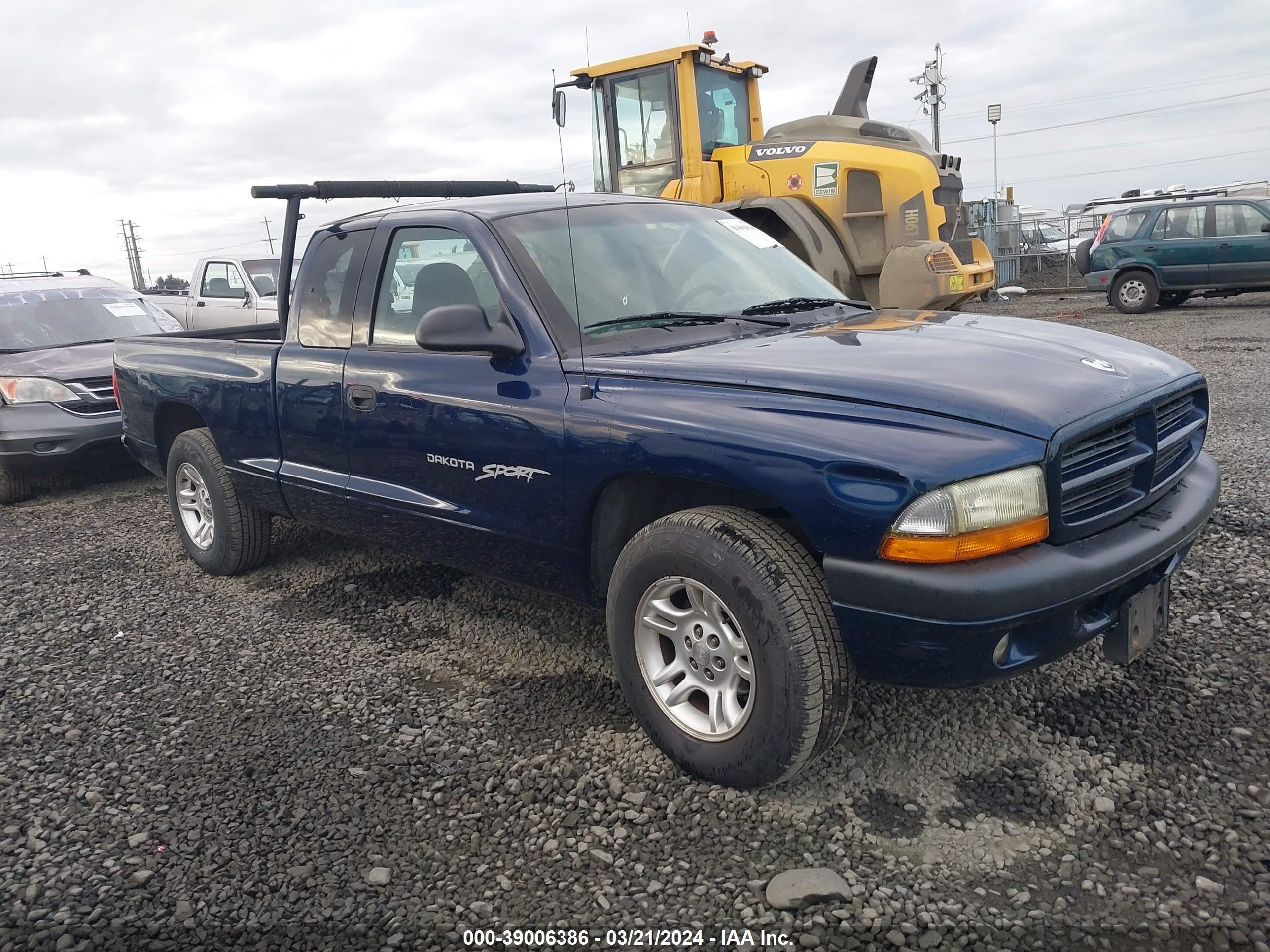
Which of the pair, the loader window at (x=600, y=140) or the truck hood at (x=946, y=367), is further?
the loader window at (x=600, y=140)

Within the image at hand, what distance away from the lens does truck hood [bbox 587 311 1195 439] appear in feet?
8.30

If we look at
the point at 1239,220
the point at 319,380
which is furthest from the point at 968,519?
the point at 1239,220

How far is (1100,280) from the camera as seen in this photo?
16359 millimetres

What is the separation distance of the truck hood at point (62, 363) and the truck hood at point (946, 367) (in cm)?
563

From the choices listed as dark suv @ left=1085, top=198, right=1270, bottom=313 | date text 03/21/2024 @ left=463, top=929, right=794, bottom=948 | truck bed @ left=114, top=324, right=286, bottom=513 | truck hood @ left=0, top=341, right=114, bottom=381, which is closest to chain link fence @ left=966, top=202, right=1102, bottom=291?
dark suv @ left=1085, top=198, right=1270, bottom=313

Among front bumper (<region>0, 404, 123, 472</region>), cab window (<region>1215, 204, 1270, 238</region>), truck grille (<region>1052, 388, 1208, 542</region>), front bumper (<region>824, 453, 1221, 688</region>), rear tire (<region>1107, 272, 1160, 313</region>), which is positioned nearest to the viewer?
front bumper (<region>824, 453, 1221, 688</region>)

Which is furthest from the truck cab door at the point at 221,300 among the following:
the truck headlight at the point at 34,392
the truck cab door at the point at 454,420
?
the truck cab door at the point at 454,420

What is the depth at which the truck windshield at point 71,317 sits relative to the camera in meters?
7.84

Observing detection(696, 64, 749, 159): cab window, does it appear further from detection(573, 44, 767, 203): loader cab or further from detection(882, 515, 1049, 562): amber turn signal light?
detection(882, 515, 1049, 562): amber turn signal light

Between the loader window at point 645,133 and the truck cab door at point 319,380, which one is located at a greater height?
the loader window at point 645,133

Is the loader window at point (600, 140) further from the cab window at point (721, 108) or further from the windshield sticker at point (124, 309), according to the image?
the windshield sticker at point (124, 309)

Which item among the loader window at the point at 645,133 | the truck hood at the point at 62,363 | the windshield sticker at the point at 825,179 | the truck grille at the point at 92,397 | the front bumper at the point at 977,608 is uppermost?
the loader window at the point at 645,133

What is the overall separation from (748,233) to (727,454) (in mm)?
1901

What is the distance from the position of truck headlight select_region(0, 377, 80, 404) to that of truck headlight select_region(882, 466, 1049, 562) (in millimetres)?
6714
